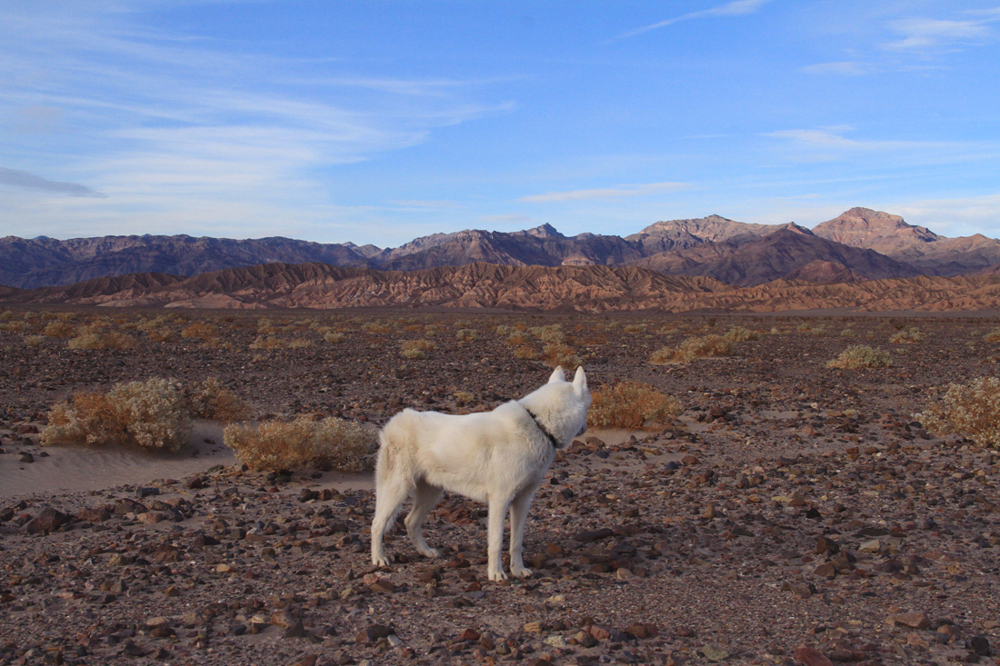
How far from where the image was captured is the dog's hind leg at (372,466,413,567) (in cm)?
482

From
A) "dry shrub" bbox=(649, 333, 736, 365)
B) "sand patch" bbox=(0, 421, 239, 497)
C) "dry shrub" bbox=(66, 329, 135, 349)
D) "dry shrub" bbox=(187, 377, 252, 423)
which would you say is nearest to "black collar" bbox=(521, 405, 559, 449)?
"sand patch" bbox=(0, 421, 239, 497)

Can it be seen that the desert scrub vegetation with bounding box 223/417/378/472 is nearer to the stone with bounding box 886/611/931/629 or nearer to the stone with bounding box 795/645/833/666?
the stone with bounding box 795/645/833/666

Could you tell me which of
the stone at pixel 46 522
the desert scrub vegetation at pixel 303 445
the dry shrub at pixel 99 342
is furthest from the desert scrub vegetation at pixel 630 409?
the dry shrub at pixel 99 342

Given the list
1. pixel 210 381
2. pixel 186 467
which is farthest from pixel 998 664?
pixel 210 381

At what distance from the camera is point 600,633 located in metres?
3.98

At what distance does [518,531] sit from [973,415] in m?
7.61

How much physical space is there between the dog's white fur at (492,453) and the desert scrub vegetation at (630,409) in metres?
6.10

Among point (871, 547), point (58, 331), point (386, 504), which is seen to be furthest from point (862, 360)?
point (58, 331)

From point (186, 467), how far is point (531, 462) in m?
5.77

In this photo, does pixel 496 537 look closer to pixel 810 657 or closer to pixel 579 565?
pixel 579 565

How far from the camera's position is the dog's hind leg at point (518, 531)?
4852 mm

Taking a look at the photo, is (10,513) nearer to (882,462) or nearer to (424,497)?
(424,497)

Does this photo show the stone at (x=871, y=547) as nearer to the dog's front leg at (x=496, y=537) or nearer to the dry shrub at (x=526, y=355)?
the dog's front leg at (x=496, y=537)

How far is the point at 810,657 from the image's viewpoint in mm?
3641
